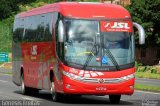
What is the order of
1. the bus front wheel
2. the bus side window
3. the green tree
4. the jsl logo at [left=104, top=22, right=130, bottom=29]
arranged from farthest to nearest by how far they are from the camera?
the green tree
the bus front wheel
the jsl logo at [left=104, top=22, right=130, bottom=29]
the bus side window

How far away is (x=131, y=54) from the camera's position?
77.5ft

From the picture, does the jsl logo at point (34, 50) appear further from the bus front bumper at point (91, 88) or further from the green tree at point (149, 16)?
the green tree at point (149, 16)

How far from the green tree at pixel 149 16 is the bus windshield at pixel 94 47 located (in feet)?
197

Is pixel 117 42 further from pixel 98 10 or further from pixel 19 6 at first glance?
pixel 19 6

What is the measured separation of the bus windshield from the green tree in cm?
6006

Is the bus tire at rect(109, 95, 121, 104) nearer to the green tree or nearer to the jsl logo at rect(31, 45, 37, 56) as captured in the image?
the jsl logo at rect(31, 45, 37, 56)

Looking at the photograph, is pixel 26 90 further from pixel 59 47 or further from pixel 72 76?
pixel 72 76

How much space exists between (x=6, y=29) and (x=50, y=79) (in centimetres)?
8679

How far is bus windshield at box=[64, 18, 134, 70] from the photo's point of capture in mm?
23203

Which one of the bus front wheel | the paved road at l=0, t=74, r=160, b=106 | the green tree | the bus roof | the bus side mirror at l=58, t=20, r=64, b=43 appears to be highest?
the bus roof

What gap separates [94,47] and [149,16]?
62.4 m

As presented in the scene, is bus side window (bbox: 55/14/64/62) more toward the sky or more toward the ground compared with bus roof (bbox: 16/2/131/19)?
more toward the ground

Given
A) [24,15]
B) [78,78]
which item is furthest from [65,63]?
[24,15]

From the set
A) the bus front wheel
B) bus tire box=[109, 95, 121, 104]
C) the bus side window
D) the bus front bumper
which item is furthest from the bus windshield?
the bus front wheel
